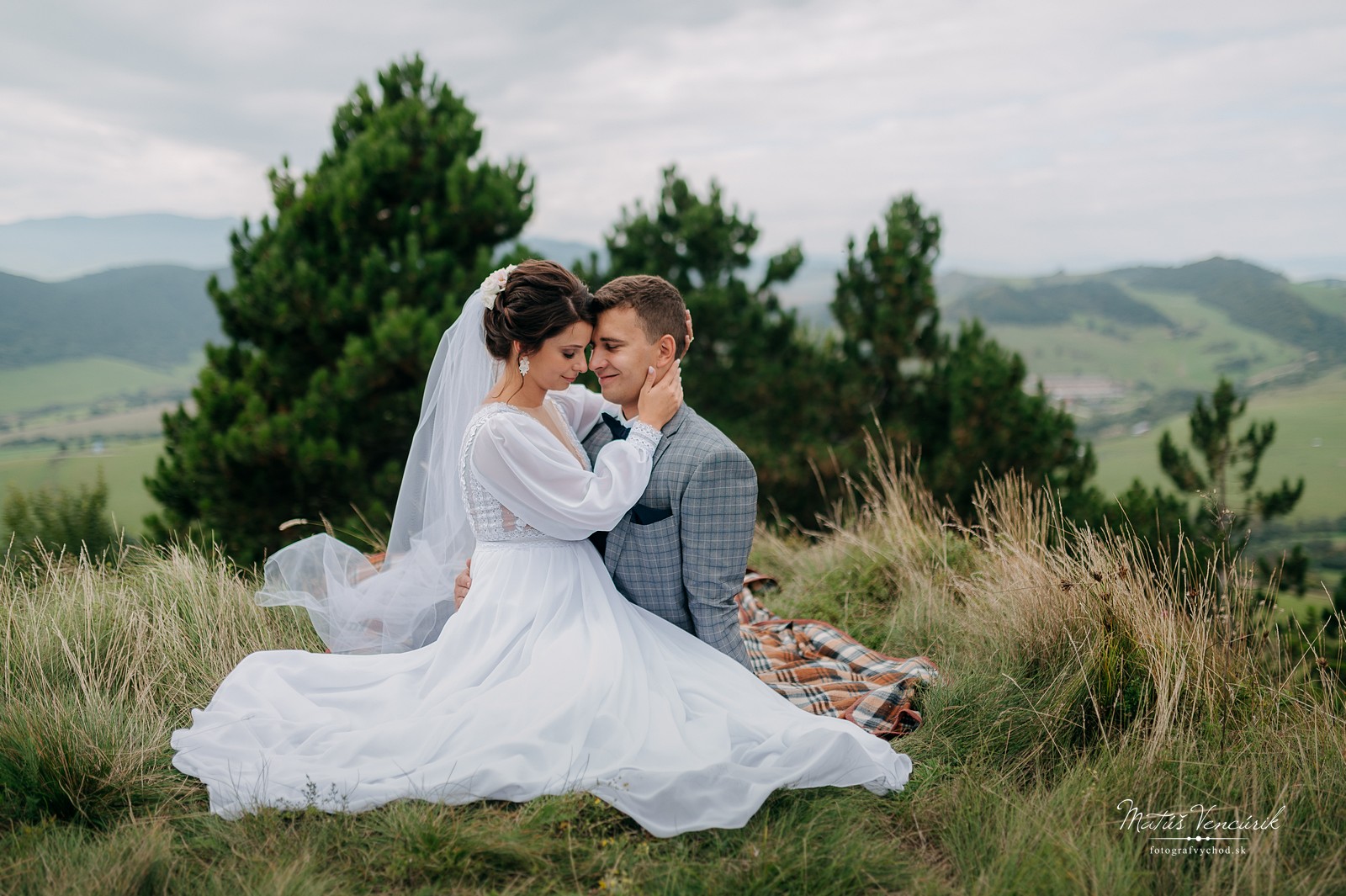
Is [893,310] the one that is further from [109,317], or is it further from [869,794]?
[109,317]

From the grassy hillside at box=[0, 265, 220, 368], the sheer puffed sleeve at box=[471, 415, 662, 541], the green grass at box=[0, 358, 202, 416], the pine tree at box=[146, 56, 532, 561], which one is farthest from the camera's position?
the grassy hillside at box=[0, 265, 220, 368]

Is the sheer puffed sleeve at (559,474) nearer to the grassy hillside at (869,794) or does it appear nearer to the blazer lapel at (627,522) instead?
the blazer lapel at (627,522)

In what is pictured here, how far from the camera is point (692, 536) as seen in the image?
3189 mm

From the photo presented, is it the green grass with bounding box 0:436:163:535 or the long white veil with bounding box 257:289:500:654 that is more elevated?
the long white veil with bounding box 257:289:500:654

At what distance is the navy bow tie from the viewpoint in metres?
3.58

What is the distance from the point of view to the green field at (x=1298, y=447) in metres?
37.4

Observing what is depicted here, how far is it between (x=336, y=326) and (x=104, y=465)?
85.3ft

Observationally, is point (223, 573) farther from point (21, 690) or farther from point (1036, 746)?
point (1036, 746)

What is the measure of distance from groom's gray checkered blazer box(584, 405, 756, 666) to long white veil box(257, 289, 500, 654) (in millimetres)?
856

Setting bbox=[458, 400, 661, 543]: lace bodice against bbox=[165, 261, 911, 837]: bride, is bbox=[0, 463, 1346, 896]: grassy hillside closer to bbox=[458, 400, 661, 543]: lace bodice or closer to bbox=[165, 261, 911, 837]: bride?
bbox=[165, 261, 911, 837]: bride

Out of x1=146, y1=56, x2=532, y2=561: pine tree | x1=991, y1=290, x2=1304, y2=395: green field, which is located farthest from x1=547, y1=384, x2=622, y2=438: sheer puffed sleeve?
x1=991, y1=290, x2=1304, y2=395: green field
